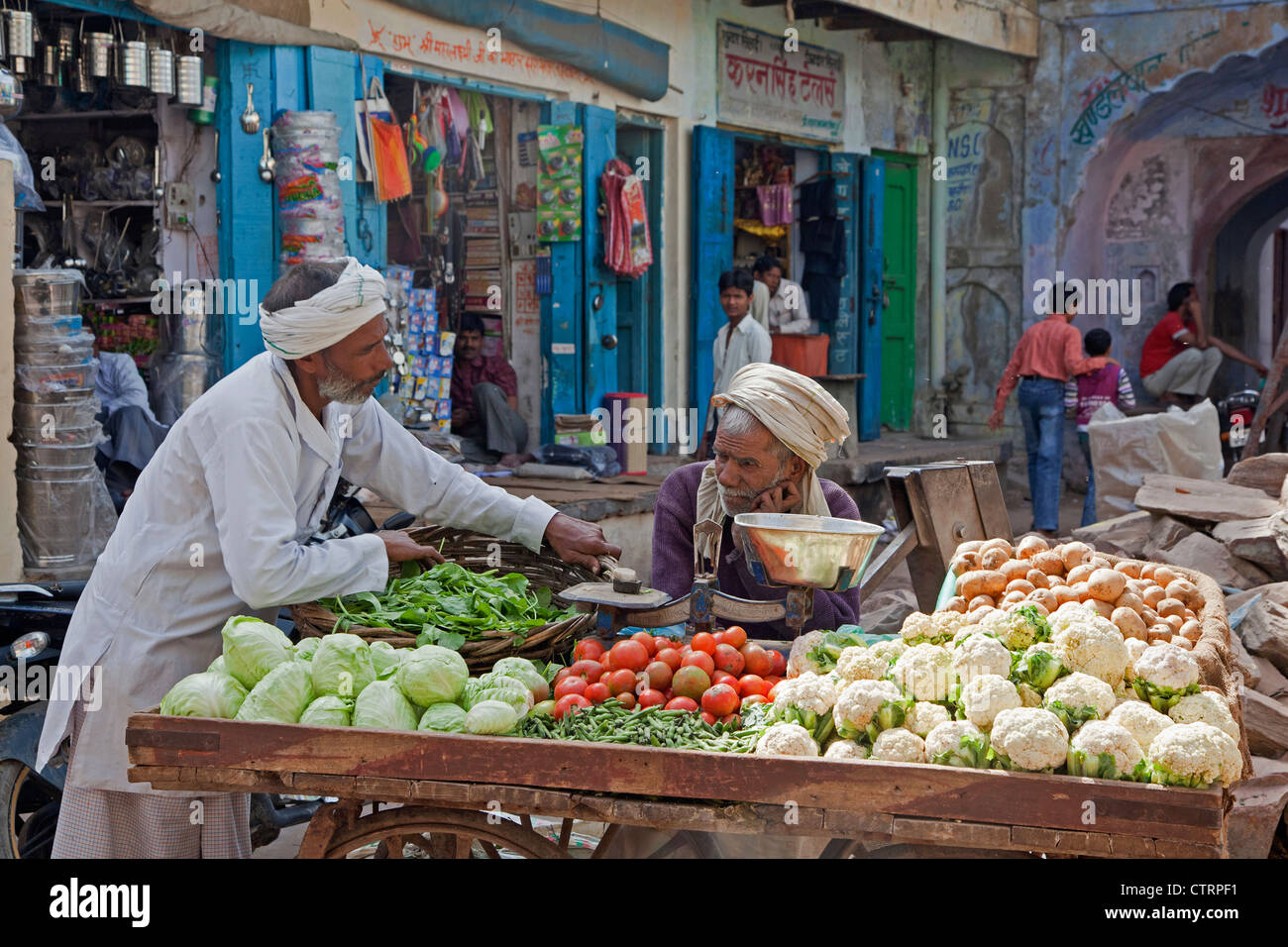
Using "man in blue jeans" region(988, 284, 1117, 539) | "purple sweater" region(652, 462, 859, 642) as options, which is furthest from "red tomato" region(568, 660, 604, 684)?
"man in blue jeans" region(988, 284, 1117, 539)

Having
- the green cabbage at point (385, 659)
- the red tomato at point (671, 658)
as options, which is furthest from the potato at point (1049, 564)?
the green cabbage at point (385, 659)

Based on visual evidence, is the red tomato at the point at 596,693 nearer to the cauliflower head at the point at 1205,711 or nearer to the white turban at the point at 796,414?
the white turban at the point at 796,414

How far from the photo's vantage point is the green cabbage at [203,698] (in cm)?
246

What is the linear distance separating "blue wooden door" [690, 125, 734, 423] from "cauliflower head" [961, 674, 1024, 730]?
833 cm

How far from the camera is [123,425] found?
6.80m

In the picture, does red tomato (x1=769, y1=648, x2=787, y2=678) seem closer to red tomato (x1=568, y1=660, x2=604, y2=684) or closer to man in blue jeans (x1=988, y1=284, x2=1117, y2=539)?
red tomato (x1=568, y1=660, x2=604, y2=684)

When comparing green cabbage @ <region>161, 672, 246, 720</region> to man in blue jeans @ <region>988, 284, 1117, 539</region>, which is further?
man in blue jeans @ <region>988, 284, 1117, 539</region>

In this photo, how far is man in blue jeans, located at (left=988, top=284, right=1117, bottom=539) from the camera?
10.0m

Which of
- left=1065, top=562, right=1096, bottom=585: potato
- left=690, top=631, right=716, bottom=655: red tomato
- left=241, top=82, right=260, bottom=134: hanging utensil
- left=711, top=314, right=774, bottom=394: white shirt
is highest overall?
left=241, top=82, right=260, bottom=134: hanging utensil

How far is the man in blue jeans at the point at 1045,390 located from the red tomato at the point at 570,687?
7.70m

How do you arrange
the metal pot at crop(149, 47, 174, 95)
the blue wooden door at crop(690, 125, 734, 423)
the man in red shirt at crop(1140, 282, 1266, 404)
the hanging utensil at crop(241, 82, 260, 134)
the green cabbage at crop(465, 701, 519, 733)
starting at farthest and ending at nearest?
the man in red shirt at crop(1140, 282, 1266, 404)
the blue wooden door at crop(690, 125, 734, 423)
the hanging utensil at crop(241, 82, 260, 134)
the metal pot at crop(149, 47, 174, 95)
the green cabbage at crop(465, 701, 519, 733)

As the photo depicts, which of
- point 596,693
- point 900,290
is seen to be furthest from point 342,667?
point 900,290

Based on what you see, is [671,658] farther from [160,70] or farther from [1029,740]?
[160,70]

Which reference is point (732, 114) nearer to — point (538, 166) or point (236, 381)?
point (538, 166)
